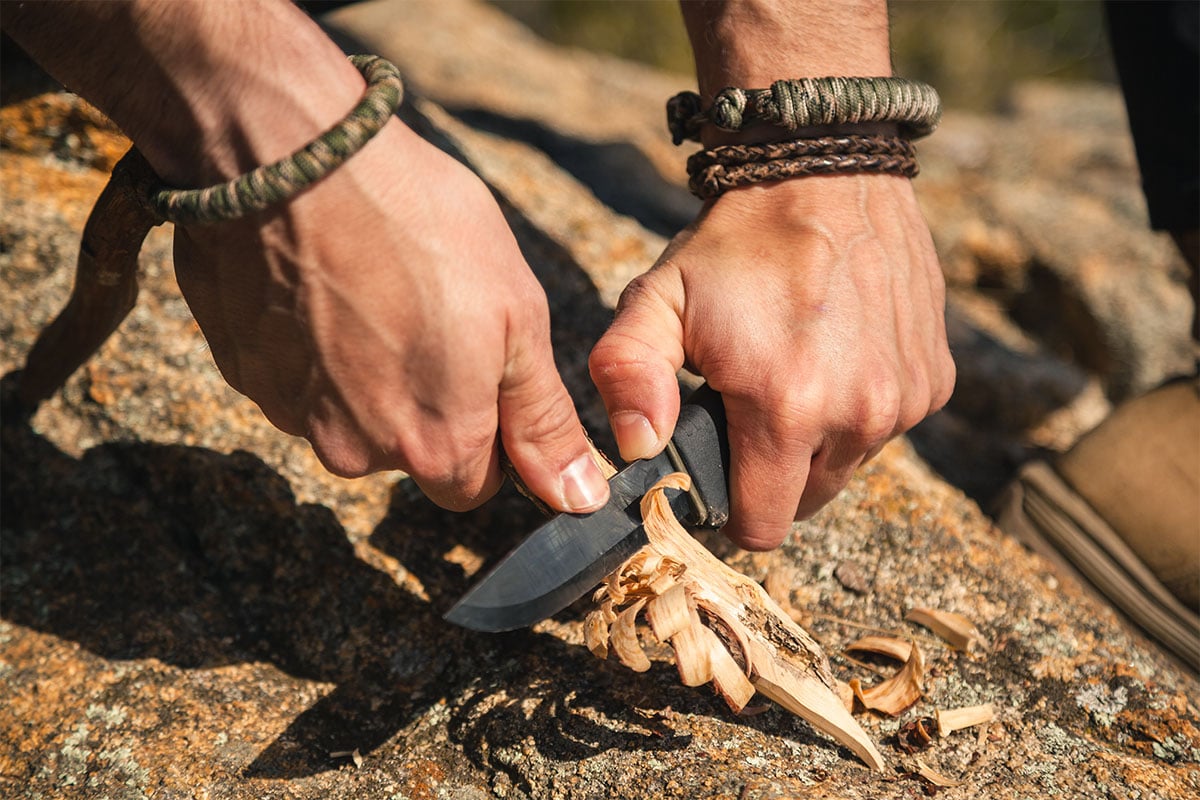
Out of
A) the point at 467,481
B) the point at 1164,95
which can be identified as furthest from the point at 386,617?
the point at 1164,95

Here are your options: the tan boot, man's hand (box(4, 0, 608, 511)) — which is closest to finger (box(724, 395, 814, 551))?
man's hand (box(4, 0, 608, 511))

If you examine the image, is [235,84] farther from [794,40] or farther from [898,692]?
[898,692]

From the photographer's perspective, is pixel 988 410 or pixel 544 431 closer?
pixel 544 431

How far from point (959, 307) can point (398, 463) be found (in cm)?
264

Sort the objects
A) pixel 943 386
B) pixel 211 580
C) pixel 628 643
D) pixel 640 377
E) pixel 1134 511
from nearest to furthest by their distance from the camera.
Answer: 1. pixel 628 643
2. pixel 640 377
3. pixel 943 386
4. pixel 211 580
5. pixel 1134 511

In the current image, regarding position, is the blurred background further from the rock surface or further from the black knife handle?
the black knife handle

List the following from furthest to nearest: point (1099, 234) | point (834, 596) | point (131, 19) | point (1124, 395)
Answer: point (1099, 234) < point (1124, 395) < point (834, 596) < point (131, 19)

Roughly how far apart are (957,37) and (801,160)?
9.50m

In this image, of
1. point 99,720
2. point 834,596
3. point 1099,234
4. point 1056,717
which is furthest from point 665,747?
point 1099,234

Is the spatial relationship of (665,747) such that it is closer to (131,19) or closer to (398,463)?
(398,463)

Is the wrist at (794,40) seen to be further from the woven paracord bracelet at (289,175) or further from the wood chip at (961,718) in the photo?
the wood chip at (961,718)

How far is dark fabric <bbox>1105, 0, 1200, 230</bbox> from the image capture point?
2041 mm

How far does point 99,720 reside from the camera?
149 cm

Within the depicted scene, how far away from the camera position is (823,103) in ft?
4.81
